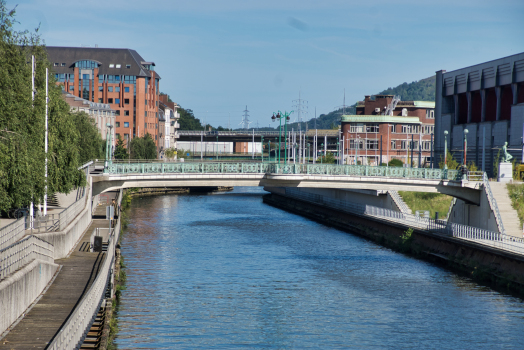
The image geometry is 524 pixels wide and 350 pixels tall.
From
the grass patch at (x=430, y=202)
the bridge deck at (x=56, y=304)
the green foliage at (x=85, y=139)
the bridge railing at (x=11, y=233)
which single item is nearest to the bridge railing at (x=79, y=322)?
the bridge deck at (x=56, y=304)

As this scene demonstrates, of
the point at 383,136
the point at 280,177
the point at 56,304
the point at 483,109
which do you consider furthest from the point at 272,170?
the point at 383,136

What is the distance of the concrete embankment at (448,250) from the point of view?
106 feet

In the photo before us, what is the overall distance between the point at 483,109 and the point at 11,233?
197ft

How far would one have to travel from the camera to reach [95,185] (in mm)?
46188

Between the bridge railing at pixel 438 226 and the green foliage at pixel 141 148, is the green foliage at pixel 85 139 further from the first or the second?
the green foliage at pixel 141 148

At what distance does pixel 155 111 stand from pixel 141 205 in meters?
50.8

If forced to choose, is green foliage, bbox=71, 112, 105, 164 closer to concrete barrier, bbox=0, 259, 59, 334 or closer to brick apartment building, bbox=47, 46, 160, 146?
concrete barrier, bbox=0, 259, 59, 334

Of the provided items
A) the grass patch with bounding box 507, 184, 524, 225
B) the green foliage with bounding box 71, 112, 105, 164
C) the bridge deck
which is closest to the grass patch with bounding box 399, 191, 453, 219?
the grass patch with bounding box 507, 184, 524, 225

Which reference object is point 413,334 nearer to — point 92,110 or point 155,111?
point 92,110

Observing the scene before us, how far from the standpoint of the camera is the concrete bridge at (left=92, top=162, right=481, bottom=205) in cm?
4572

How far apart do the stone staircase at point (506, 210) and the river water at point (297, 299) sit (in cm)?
573

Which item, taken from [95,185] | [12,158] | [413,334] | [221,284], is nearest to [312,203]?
[95,185]

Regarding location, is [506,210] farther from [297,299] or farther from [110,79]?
[110,79]

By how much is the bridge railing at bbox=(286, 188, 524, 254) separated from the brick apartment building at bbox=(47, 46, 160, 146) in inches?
2301
